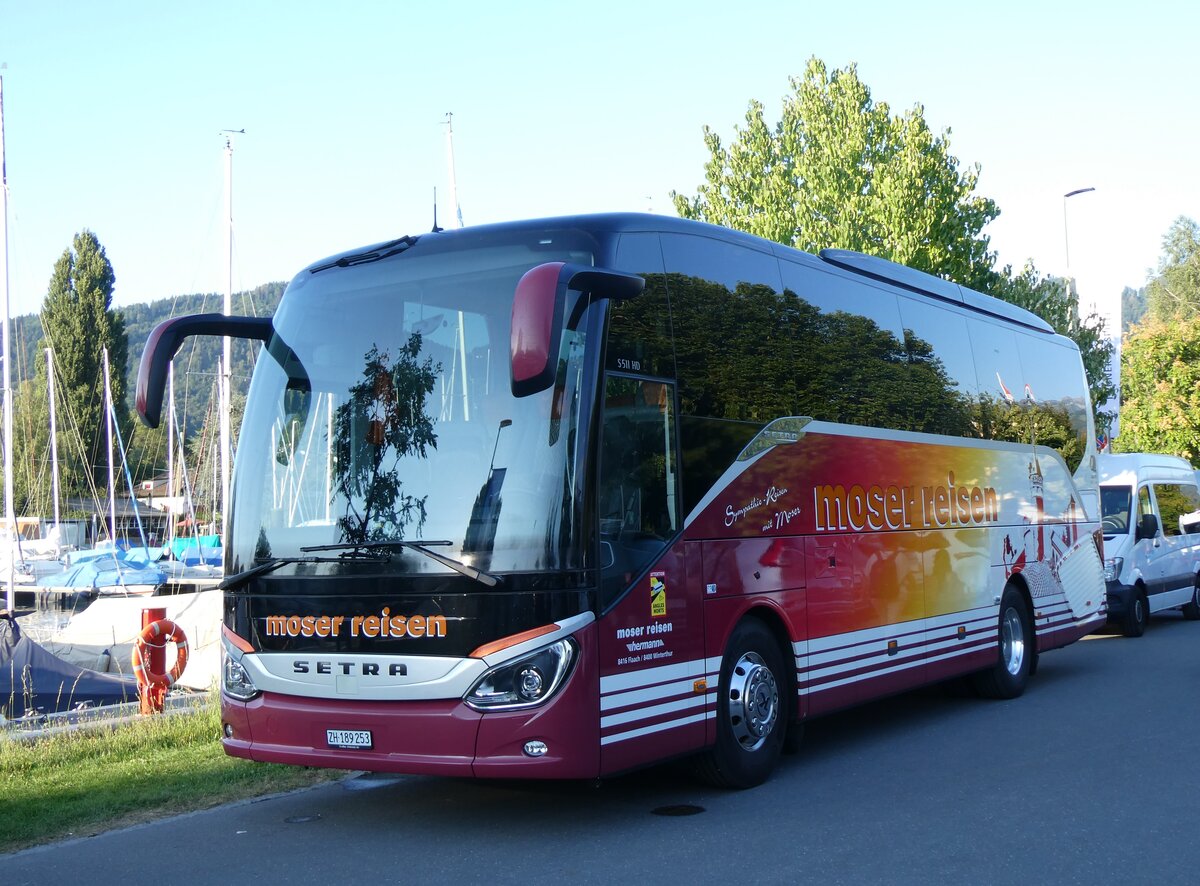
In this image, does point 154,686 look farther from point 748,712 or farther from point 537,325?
point 537,325

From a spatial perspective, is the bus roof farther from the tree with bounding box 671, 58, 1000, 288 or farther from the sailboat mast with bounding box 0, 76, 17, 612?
the sailboat mast with bounding box 0, 76, 17, 612

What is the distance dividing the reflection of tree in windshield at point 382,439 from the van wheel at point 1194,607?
18.9 meters

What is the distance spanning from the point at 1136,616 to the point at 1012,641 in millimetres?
7042

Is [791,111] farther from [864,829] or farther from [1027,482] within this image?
[864,829]

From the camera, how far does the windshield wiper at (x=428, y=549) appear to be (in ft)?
24.0

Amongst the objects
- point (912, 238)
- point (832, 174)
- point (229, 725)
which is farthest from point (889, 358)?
point (832, 174)

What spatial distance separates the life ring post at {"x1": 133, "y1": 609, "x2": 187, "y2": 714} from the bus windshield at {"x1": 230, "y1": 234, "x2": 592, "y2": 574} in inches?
193

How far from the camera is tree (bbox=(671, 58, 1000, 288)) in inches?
1051

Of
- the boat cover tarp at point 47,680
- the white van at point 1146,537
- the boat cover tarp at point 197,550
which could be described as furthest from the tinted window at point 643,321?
the boat cover tarp at point 197,550

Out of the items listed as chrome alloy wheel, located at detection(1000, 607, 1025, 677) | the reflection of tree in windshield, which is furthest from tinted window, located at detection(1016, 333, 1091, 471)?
the reflection of tree in windshield

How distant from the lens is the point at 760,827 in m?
7.79

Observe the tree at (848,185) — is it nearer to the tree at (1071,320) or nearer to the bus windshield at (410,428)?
the tree at (1071,320)

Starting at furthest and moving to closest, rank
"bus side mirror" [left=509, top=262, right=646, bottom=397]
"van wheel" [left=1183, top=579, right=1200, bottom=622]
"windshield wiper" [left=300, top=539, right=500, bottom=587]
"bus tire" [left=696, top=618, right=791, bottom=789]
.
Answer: "van wheel" [left=1183, top=579, right=1200, bottom=622] < "bus tire" [left=696, top=618, right=791, bottom=789] < "windshield wiper" [left=300, top=539, right=500, bottom=587] < "bus side mirror" [left=509, top=262, right=646, bottom=397]

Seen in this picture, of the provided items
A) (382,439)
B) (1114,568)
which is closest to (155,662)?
(382,439)
